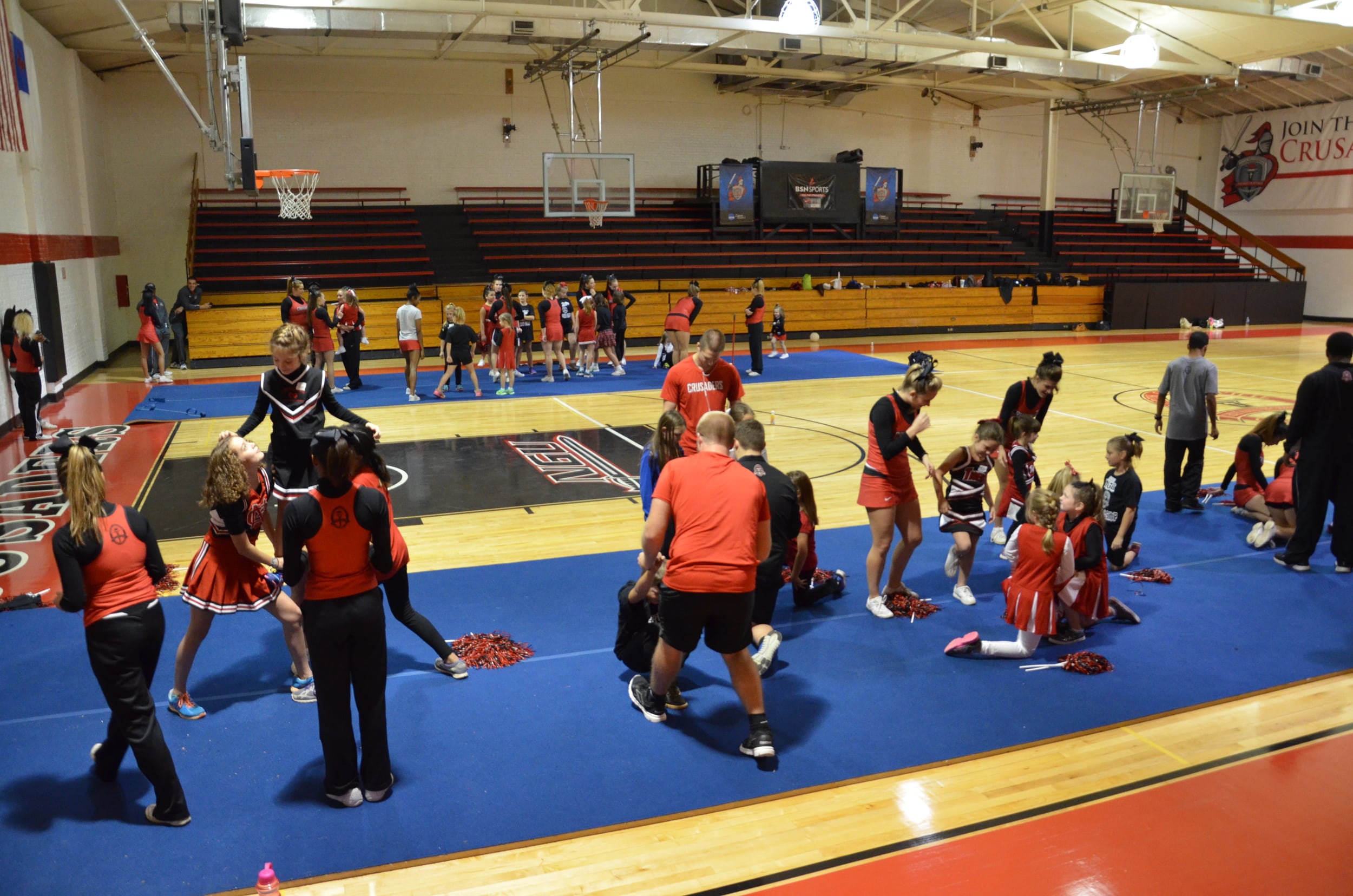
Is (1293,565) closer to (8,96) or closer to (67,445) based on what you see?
(67,445)

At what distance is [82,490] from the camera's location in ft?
12.0

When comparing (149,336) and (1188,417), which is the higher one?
(149,336)

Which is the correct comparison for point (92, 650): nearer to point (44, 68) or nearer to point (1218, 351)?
point (44, 68)

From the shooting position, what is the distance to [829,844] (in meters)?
3.75

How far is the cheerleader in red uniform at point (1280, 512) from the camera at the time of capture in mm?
7426

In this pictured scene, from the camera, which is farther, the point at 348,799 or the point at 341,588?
the point at 348,799

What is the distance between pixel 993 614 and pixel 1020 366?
524 inches

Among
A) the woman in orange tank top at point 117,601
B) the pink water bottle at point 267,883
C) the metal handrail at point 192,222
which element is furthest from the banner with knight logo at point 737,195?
the pink water bottle at point 267,883

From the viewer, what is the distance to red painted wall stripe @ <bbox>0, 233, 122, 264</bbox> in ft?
43.0

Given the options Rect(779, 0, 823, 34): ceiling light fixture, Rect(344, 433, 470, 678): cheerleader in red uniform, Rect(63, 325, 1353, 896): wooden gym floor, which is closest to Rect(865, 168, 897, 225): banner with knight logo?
Rect(63, 325, 1353, 896): wooden gym floor

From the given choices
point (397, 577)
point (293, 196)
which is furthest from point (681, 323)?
point (397, 577)

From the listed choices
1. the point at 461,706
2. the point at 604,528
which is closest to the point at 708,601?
the point at 461,706

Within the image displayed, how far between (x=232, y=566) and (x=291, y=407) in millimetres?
1161

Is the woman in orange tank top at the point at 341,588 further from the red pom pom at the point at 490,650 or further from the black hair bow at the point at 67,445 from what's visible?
the red pom pom at the point at 490,650
